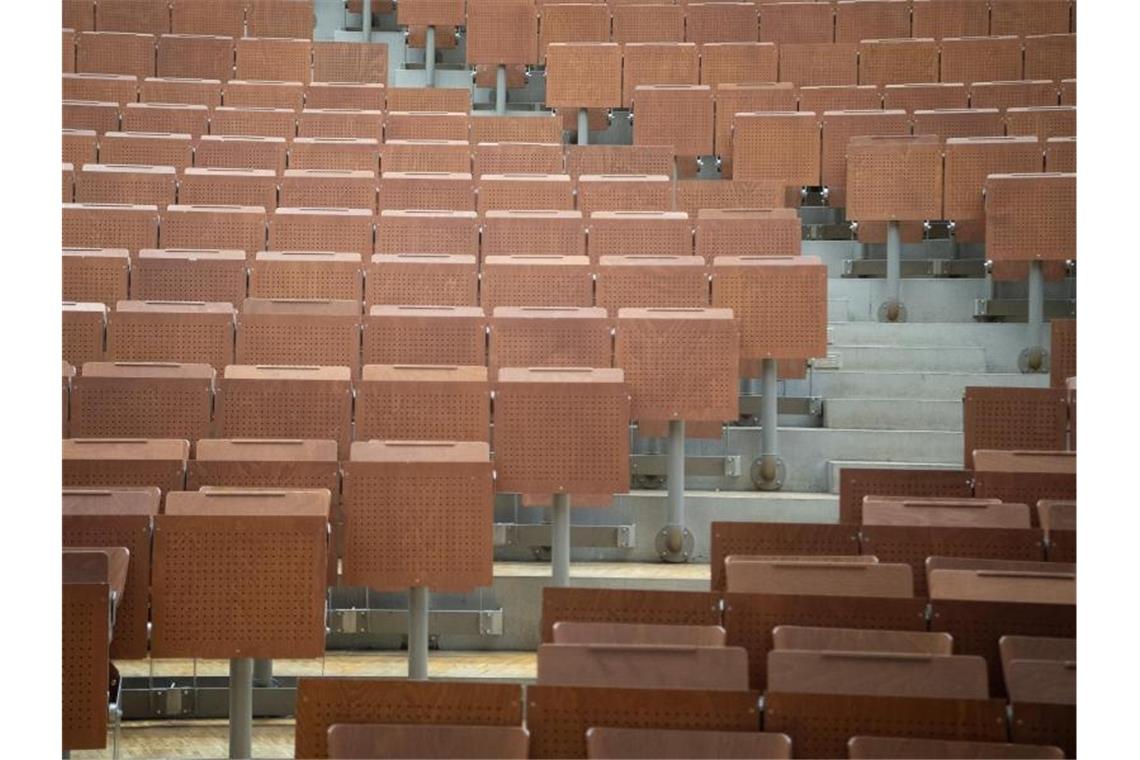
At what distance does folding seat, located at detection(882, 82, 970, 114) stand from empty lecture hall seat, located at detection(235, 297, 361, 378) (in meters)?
1.36

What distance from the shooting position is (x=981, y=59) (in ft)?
10.9

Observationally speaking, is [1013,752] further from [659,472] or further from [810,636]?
[659,472]

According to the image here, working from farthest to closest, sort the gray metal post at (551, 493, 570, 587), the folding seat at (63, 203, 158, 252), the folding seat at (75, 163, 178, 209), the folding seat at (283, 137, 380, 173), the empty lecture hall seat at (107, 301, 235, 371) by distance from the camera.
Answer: the folding seat at (283, 137, 380, 173)
the folding seat at (75, 163, 178, 209)
the folding seat at (63, 203, 158, 252)
the empty lecture hall seat at (107, 301, 235, 371)
the gray metal post at (551, 493, 570, 587)

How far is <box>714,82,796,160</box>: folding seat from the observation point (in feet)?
10.3

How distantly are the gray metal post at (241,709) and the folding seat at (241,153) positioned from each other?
1.39 meters

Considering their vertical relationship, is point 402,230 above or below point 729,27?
A: below

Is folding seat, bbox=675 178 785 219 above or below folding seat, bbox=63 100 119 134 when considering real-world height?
below

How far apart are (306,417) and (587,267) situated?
21.2 inches

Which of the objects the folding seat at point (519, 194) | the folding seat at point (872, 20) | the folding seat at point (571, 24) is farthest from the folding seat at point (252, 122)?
the folding seat at point (872, 20)

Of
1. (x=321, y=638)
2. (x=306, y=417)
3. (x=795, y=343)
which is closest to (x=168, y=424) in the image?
(x=306, y=417)

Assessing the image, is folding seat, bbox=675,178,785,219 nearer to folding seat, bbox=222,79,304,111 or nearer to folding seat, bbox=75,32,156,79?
folding seat, bbox=222,79,304,111

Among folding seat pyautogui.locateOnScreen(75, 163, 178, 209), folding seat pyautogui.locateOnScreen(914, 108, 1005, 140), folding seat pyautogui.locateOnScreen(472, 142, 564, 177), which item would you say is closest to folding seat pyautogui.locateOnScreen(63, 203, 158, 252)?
folding seat pyautogui.locateOnScreen(75, 163, 178, 209)

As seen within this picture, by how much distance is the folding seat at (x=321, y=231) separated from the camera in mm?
2588
